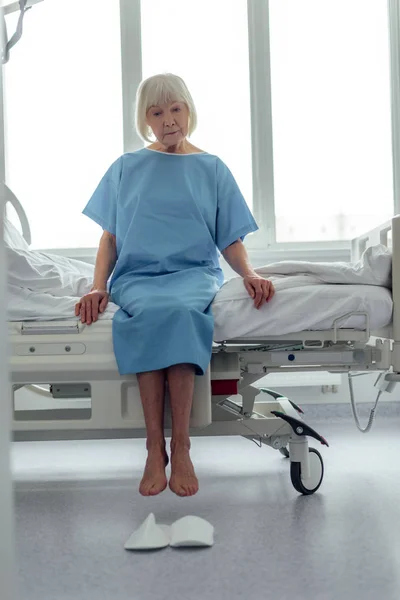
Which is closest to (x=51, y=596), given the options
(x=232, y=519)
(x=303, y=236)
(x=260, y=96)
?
(x=232, y=519)

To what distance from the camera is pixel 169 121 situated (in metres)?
2.03

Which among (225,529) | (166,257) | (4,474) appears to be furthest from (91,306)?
(4,474)

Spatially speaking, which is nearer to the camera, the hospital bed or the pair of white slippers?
the pair of white slippers

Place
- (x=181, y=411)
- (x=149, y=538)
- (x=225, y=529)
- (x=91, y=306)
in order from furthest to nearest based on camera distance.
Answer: (x=91, y=306)
(x=181, y=411)
(x=225, y=529)
(x=149, y=538)

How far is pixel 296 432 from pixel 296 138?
184cm

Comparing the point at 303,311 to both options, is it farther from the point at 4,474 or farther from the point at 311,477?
the point at 4,474

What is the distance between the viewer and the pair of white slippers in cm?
144

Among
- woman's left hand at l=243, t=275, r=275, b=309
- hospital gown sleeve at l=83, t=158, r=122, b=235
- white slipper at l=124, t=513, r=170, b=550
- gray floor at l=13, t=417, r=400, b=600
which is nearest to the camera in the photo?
gray floor at l=13, t=417, r=400, b=600

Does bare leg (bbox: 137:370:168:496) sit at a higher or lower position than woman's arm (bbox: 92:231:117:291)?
lower

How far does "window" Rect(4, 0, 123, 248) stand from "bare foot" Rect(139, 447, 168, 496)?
A: 175 centimetres

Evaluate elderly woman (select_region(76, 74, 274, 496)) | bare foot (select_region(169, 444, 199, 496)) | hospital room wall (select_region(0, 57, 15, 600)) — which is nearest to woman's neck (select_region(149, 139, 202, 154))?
elderly woman (select_region(76, 74, 274, 496))

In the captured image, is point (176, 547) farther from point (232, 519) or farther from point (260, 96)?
point (260, 96)

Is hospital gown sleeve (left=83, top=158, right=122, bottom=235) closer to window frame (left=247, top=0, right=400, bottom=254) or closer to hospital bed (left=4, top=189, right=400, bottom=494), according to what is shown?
hospital bed (left=4, top=189, right=400, bottom=494)

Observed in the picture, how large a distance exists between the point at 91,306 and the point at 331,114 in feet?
6.38
